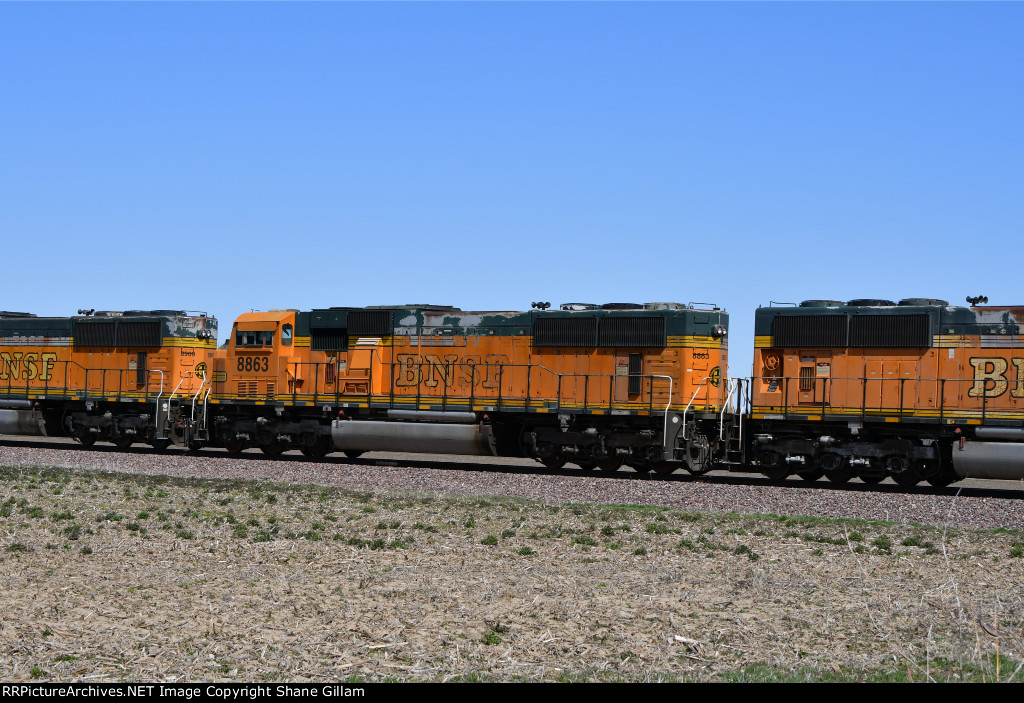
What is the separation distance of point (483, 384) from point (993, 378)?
9453 mm

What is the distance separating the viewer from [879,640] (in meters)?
7.58

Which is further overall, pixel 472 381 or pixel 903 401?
pixel 472 381

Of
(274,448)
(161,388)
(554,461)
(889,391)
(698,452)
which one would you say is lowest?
(274,448)

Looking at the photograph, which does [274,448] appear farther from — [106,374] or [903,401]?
[903,401]

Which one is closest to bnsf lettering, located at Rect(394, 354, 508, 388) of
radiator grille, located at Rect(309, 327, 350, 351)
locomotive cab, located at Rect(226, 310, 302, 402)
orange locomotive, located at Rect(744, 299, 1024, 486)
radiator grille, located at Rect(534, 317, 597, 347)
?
radiator grille, located at Rect(534, 317, 597, 347)

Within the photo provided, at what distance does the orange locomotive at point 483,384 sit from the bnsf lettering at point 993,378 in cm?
428

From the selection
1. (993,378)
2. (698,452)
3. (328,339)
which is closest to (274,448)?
(328,339)

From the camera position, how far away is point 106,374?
2734 centimetres

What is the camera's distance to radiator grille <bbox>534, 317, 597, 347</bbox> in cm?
2189

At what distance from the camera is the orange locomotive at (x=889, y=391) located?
1861 cm

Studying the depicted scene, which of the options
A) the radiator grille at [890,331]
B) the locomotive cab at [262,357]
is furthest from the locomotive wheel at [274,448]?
the radiator grille at [890,331]

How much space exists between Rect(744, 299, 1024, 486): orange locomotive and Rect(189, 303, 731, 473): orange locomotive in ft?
3.85

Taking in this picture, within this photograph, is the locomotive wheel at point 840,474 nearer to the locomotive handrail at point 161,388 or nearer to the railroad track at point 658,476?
the railroad track at point 658,476

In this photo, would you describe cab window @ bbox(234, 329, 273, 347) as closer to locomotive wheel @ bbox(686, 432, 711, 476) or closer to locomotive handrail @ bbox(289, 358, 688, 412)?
locomotive handrail @ bbox(289, 358, 688, 412)
